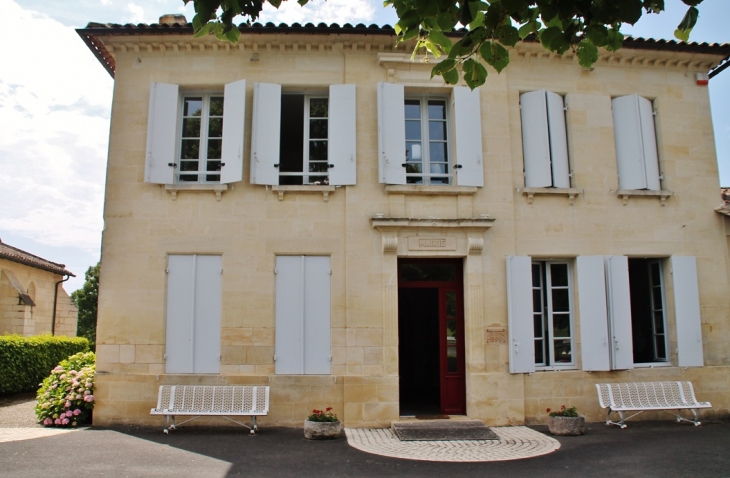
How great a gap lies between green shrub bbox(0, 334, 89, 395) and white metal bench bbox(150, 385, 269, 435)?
19.4 feet

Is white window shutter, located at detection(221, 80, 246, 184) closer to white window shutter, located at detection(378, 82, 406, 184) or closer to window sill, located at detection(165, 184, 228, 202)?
window sill, located at detection(165, 184, 228, 202)

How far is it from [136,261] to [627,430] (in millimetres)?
7880

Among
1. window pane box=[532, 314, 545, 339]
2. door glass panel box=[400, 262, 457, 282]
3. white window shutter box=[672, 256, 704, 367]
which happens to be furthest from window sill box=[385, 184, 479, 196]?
white window shutter box=[672, 256, 704, 367]

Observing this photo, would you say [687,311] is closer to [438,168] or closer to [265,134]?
[438,168]

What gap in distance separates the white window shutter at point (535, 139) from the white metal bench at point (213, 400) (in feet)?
18.0

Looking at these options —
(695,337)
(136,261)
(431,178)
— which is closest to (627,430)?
(695,337)

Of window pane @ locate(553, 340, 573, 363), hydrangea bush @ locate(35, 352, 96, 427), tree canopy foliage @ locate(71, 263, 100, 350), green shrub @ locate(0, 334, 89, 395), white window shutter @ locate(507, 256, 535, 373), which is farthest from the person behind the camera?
tree canopy foliage @ locate(71, 263, 100, 350)

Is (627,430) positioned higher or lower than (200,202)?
lower

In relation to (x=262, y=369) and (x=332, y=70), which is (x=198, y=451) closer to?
(x=262, y=369)

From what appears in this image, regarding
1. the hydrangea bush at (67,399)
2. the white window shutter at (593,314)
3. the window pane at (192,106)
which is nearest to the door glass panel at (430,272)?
the white window shutter at (593,314)

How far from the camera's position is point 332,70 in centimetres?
935

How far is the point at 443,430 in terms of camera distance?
8.09m

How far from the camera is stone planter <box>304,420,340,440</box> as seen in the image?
7.82m

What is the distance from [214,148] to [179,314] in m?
2.75
